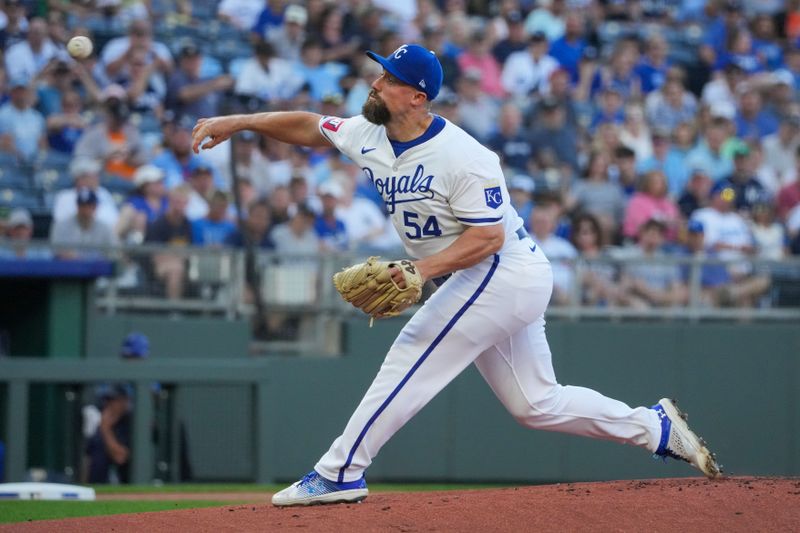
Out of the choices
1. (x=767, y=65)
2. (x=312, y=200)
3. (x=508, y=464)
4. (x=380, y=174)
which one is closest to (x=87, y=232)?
(x=312, y=200)

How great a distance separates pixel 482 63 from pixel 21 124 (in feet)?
16.3

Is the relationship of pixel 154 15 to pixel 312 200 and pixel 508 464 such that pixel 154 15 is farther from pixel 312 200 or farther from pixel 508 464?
pixel 508 464

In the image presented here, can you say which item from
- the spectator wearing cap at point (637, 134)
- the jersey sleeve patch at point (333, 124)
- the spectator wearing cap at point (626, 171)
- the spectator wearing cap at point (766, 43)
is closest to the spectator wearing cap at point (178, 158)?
the spectator wearing cap at point (626, 171)

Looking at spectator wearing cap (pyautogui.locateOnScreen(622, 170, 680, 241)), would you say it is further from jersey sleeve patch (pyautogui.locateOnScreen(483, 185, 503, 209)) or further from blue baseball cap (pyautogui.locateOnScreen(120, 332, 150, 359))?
jersey sleeve patch (pyautogui.locateOnScreen(483, 185, 503, 209))

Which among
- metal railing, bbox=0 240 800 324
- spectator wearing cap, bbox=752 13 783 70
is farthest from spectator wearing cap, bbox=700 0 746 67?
metal railing, bbox=0 240 800 324

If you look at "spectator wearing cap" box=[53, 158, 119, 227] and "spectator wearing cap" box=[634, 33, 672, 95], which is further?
"spectator wearing cap" box=[634, 33, 672, 95]

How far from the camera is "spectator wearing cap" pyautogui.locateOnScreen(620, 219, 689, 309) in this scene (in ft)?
35.0

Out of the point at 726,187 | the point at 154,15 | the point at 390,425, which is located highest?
the point at 154,15

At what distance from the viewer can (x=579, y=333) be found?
11.0 metres

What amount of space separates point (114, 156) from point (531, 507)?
6.95 meters

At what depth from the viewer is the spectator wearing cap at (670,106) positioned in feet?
45.3

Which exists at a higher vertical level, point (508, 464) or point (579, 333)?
point (579, 333)

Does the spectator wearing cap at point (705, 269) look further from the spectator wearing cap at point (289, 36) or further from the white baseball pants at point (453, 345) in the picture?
the white baseball pants at point (453, 345)

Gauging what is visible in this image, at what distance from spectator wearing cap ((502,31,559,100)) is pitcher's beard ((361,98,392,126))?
28.2 feet
